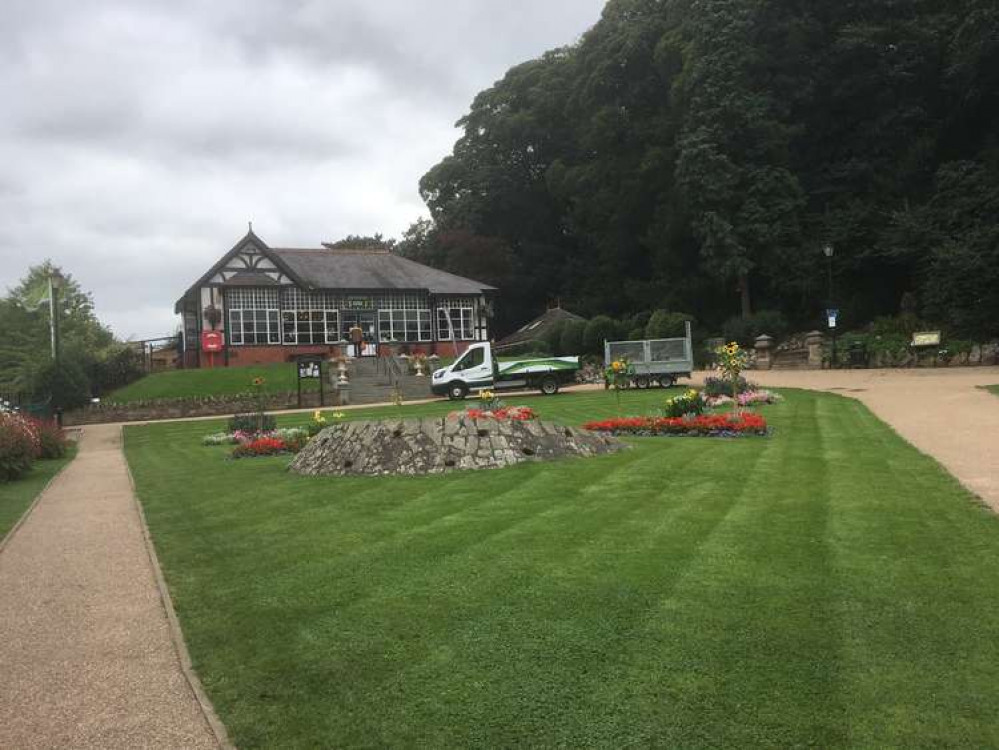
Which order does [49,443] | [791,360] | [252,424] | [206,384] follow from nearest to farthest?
[49,443] → [252,424] → [206,384] → [791,360]

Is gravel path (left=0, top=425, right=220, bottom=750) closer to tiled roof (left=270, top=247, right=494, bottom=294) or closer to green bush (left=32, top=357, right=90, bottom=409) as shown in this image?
green bush (left=32, top=357, right=90, bottom=409)

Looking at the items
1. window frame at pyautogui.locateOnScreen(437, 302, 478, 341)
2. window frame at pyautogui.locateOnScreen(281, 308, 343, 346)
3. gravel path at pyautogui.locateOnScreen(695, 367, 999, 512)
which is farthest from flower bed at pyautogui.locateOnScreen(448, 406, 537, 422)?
window frame at pyautogui.locateOnScreen(437, 302, 478, 341)

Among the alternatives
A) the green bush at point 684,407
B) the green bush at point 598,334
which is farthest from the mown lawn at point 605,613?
the green bush at point 598,334

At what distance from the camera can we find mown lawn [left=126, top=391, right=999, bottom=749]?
11.0 feet

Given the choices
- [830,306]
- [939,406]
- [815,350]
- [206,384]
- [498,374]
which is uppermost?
[830,306]

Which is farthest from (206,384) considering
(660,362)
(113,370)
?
(660,362)

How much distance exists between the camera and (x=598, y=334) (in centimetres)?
3978

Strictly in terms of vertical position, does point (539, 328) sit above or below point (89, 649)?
above

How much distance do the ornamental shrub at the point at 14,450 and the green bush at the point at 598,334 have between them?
2874 centimetres

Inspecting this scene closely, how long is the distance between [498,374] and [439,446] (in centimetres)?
1868

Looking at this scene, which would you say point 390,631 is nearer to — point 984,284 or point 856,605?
point 856,605

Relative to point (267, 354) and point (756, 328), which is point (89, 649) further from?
point (267, 354)

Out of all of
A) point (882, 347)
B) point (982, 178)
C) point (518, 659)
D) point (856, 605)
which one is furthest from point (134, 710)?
point (982, 178)

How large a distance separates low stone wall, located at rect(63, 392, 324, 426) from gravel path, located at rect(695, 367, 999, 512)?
16983 millimetres
